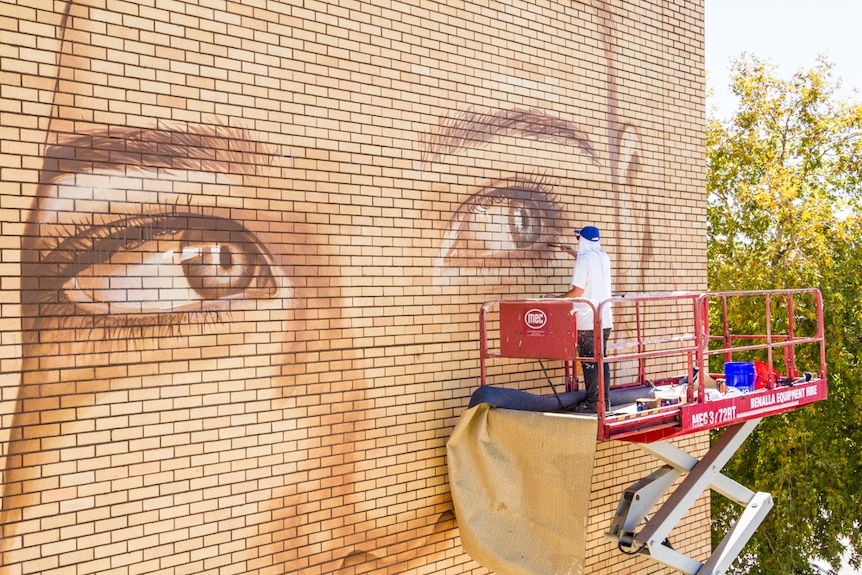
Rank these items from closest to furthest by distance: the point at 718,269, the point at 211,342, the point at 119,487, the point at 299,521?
1. the point at 119,487
2. the point at 211,342
3. the point at 299,521
4. the point at 718,269

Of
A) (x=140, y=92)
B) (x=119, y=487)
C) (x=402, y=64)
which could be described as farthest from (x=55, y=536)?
(x=402, y=64)

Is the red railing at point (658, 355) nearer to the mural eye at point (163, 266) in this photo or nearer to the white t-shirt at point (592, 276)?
the white t-shirt at point (592, 276)

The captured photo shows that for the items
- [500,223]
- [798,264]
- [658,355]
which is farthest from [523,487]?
[798,264]

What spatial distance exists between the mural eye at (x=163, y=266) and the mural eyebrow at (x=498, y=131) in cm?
197

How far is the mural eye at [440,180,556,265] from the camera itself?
7.38m

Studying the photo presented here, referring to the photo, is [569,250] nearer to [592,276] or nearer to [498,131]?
[592,276]

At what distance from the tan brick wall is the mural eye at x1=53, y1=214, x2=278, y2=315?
0.01 metres

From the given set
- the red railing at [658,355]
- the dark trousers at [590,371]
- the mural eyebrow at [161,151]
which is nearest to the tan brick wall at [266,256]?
the mural eyebrow at [161,151]

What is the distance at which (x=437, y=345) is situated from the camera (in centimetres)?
717

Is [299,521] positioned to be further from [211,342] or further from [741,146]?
[741,146]

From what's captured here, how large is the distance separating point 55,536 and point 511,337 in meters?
3.73

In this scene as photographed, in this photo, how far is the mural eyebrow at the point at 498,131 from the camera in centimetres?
720

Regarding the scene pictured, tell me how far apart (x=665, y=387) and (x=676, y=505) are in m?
1.24

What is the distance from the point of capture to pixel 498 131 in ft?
25.3
